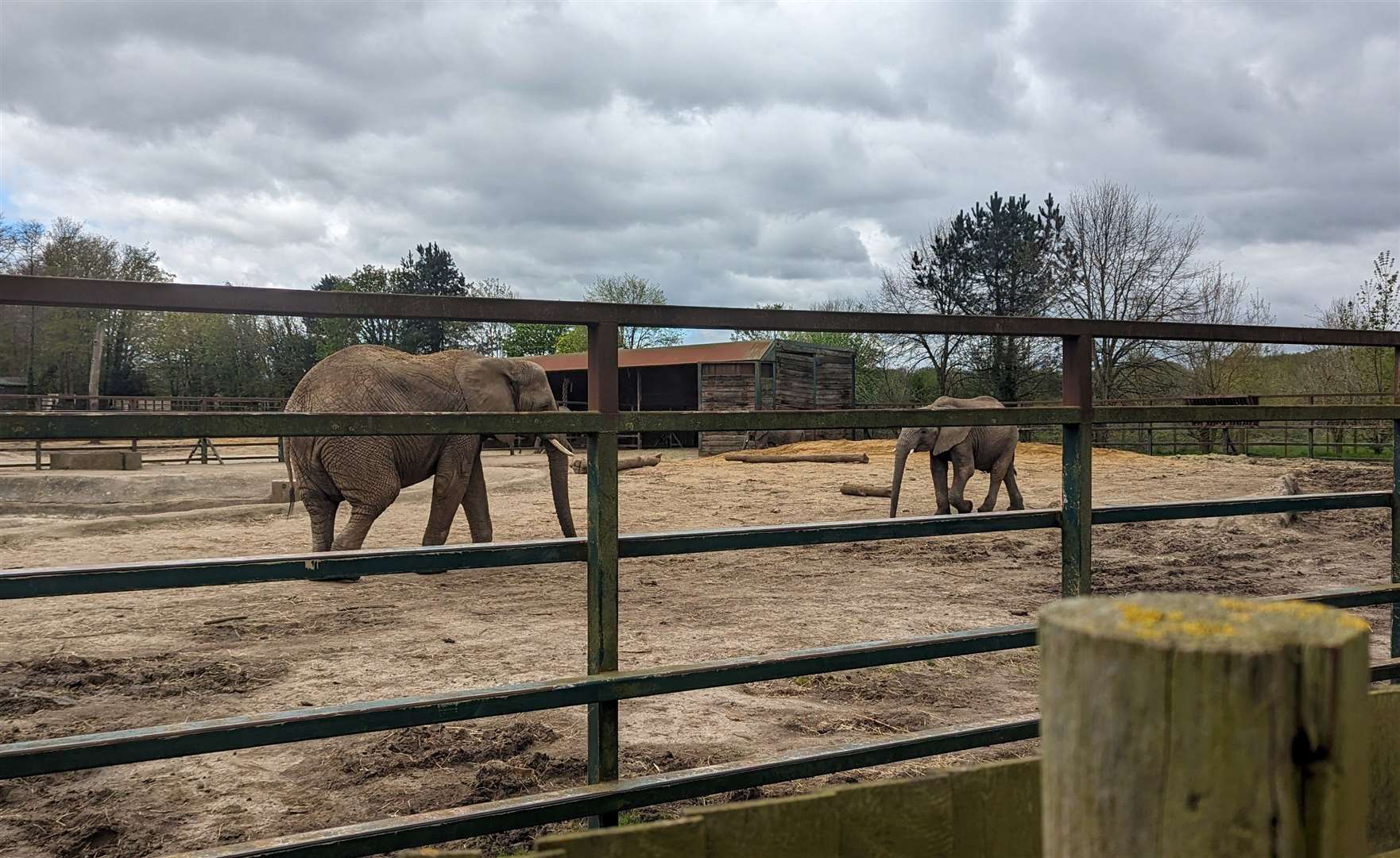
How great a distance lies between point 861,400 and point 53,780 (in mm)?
34699

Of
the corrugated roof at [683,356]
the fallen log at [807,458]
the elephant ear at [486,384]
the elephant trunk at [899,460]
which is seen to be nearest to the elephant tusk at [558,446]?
the elephant ear at [486,384]

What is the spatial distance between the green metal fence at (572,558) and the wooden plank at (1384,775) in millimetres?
1023

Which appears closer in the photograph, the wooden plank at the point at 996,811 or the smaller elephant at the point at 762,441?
the wooden plank at the point at 996,811

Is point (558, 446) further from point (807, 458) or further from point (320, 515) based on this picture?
point (807, 458)

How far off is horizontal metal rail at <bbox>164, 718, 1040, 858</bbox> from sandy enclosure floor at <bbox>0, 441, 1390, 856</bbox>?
0.38 m

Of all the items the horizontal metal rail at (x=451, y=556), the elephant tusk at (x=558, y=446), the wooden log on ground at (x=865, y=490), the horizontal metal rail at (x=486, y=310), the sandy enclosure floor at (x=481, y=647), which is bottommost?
the sandy enclosure floor at (x=481, y=647)

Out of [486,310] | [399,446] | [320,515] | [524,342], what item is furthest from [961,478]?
[524,342]

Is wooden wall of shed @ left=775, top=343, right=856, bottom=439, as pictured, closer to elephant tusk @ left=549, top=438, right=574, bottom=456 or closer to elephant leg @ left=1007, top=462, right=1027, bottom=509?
elephant leg @ left=1007, top=462, right=1027, bottom=509

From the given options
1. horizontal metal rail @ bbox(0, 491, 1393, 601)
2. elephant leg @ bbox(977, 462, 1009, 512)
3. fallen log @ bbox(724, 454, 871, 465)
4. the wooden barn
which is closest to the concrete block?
the wooden barn

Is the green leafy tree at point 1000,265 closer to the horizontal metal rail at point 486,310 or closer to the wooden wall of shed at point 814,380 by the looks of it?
the wooden wall of shed at point 814,380

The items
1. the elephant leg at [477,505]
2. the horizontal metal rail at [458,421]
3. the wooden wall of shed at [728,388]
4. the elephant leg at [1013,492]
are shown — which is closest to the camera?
the horizontal metal rail at [458,421]

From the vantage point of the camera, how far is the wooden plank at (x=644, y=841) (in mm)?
1053

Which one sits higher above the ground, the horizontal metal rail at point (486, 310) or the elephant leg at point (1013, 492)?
the horizontal metal rail at point (486, 310)

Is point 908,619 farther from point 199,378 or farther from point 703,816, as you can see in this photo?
point 199,378
